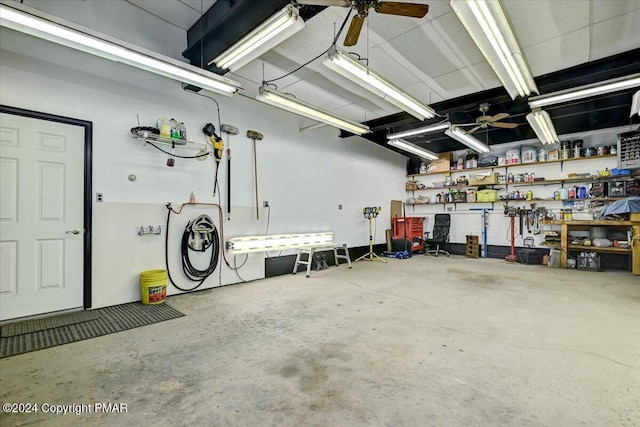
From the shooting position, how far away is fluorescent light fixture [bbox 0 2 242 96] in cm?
219

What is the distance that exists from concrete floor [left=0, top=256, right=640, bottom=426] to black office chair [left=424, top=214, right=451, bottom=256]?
14.6 ft

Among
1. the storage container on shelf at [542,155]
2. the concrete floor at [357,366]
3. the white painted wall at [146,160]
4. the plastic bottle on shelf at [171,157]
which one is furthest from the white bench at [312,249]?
the storage container on shelf at [542,155]

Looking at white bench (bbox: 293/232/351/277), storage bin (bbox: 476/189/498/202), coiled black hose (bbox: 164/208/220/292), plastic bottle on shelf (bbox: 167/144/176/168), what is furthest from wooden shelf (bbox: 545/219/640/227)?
plastic bottle on shelf (bbox: 167/144/176/168)

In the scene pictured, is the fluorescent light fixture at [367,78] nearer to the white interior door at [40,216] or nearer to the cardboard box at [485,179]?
the white interior door at [40,216]

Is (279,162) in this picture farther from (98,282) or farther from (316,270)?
(98,282)

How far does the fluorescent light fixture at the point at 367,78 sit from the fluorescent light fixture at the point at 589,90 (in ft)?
5.18

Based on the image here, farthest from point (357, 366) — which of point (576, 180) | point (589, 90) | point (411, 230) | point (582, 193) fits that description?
point (576, 180)

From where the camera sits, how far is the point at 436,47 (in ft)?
12.1

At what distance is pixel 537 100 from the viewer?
422 cm

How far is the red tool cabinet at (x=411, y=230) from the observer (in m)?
8.20

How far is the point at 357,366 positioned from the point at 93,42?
352 centimetres

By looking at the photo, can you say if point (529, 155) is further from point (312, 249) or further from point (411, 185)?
point (312, 249)

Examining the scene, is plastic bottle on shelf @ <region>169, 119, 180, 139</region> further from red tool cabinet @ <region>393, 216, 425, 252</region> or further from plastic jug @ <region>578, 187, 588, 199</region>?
plastic jug @ <region>578, 187, 588, 199</region>

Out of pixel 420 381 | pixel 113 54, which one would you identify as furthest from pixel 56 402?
pixel 113 54
